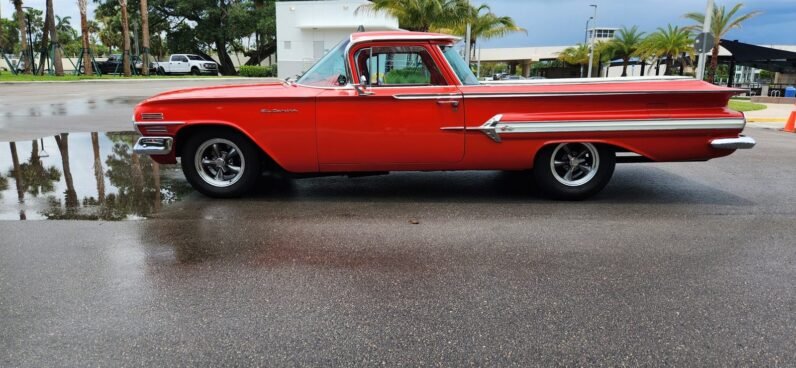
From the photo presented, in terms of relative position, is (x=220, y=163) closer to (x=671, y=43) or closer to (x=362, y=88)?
(x=362, y=88)

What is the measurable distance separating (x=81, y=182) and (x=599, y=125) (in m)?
5.89

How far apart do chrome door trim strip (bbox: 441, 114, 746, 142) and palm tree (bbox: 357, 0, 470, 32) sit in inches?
841

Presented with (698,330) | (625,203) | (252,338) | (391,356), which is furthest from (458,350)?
(625,203)

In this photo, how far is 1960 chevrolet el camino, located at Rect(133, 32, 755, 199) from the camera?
18.0 ft

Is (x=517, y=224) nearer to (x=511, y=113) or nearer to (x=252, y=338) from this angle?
(x=511, y=113)

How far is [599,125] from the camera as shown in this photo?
17.9ft

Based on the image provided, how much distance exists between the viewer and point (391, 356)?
279cm

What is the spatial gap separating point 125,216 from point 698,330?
4.79m

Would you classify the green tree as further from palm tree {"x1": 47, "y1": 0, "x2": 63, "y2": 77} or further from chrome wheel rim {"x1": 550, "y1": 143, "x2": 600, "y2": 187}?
chrome wheel rim {"x1": 550, "y1": 143, "x2": 600, "y2": 187}

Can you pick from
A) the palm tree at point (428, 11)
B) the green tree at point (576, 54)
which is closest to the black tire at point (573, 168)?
the palm tree at point (428, 11)

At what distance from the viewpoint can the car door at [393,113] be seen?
5.49 meters

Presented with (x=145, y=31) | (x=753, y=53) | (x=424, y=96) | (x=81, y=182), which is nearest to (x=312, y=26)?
(x=145, y=31)

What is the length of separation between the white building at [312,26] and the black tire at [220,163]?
32.4m

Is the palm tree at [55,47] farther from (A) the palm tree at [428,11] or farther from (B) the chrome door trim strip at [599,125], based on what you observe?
(B) the chrome door trim strip at [599,125]
